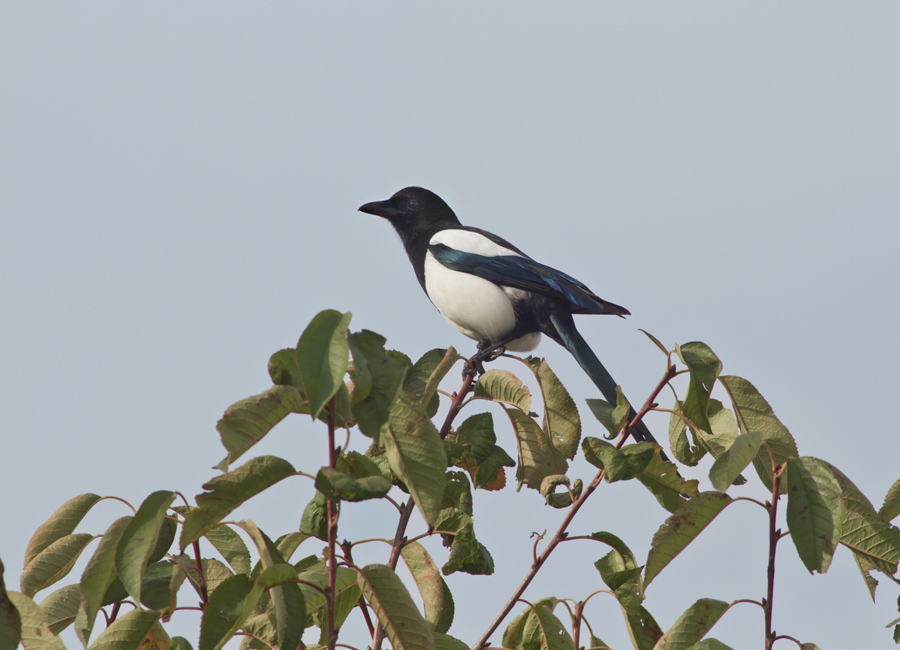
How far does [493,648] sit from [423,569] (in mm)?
292

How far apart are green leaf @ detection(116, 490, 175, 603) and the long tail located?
10.2ft

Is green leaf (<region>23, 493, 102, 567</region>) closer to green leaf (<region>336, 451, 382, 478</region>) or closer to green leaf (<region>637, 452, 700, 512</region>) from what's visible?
green leaf (<region>336, 451, 382, 478</region>)

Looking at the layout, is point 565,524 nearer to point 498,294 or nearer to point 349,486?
point 349,486

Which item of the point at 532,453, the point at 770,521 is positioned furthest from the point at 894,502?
the point at 532,453

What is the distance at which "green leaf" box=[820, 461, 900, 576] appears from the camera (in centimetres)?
238

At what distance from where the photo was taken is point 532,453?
312 cm

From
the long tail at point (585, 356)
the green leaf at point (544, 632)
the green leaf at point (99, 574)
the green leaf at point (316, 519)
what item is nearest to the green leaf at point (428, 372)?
the green leaf at point (316, 519)

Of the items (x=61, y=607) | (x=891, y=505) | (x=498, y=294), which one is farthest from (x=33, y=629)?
(x=498, y=294)

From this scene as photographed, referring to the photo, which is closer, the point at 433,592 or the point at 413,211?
the point at 433,592

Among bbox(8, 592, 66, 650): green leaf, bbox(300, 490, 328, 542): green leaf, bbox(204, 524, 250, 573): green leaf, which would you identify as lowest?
bbox(8, 592, 66, 650): green leaf

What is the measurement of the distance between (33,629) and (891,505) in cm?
212

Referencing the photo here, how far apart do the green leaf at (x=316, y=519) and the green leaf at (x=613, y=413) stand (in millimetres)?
845

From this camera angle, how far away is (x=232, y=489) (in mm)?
1941

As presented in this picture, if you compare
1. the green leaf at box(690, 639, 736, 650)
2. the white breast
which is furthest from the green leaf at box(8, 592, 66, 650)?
the white breast
